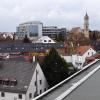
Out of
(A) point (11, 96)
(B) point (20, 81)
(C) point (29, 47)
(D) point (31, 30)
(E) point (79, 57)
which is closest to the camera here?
(A) point (11, 96)

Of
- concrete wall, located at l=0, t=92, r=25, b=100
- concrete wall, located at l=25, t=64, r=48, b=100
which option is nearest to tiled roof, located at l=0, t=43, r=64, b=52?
concrete wall, located at l=25, t=64, r=48, b=100

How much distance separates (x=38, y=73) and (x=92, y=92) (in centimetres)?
2326

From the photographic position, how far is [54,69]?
33.0m

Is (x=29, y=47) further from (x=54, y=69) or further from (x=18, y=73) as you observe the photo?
(x=18, y=73)

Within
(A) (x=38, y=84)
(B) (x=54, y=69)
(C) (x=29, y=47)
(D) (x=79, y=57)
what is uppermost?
(C) (x=29, y=47)

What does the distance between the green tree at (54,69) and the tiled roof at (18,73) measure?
3.99m

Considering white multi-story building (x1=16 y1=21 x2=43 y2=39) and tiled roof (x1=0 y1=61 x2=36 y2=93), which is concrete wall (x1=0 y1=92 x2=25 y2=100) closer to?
tiled roof (x1=0 y1=61 x2=36 y2=93)

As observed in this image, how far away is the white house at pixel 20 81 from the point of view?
1024 inches

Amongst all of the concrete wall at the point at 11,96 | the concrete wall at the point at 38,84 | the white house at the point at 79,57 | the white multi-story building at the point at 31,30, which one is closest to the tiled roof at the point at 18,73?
the concrete wall at the point at 11,96

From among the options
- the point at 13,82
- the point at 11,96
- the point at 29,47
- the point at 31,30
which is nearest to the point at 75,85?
the point at 11,96

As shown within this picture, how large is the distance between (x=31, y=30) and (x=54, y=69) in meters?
113

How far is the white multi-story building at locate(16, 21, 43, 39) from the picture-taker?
14125 cm

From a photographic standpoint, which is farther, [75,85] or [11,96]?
[11,96]

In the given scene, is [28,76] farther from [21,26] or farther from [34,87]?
[21,26]
